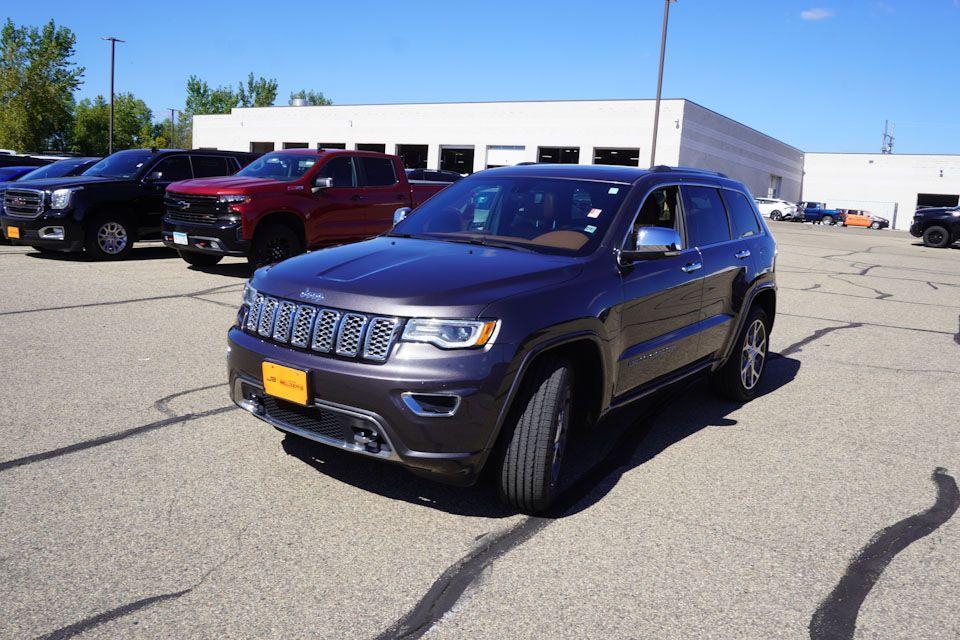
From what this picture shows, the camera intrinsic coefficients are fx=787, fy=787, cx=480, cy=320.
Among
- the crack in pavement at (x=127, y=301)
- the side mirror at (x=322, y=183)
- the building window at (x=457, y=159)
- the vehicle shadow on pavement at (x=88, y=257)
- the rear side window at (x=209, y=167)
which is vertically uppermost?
the building window at (x=457, y=159)

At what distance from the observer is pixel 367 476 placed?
417 cm

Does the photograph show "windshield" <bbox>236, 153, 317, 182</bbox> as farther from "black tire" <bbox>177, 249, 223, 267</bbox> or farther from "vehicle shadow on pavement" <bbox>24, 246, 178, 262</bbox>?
"vehicle shadow on pavement" <bbox>24, 246, 178, 262</bbox>

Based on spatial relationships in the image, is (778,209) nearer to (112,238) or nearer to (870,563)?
(112,238)

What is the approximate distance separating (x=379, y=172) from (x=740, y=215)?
7.68m

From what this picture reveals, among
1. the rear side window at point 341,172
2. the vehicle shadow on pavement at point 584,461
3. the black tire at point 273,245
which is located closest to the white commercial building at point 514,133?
the rear side window at point 341,172

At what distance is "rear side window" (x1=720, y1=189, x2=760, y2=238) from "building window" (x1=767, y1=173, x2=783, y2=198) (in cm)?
6628

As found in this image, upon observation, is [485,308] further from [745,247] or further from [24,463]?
[745,247]

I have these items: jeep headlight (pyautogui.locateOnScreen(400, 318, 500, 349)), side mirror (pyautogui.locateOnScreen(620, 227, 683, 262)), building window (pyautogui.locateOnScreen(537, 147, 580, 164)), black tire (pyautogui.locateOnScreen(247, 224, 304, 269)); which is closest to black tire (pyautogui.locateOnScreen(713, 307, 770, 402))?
side mirror (pyautogui.locateOnScreen(620, 227, 683, 262))

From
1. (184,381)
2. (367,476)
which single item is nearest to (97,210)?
(184,381)

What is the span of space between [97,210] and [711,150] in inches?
1810

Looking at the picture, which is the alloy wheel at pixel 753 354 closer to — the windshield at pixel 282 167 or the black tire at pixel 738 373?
the black tire at pixel 738 373

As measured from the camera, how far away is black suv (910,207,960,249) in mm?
27750

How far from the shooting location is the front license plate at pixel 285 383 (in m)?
3.54

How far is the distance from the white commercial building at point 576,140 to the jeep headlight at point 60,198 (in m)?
38.1
